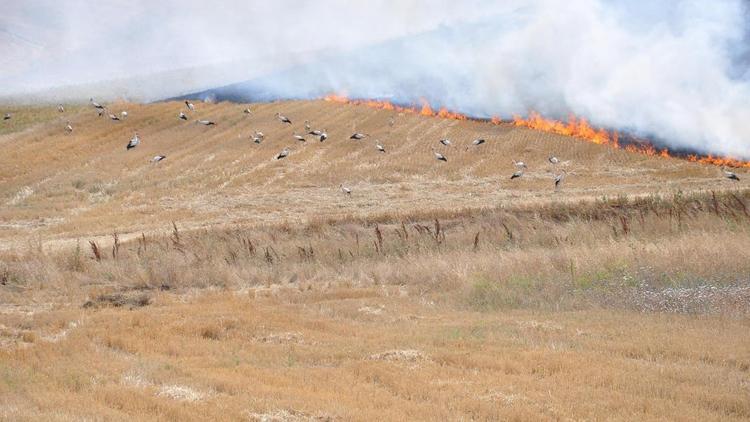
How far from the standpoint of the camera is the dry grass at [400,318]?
8297mm

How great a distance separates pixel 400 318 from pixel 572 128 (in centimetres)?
6042

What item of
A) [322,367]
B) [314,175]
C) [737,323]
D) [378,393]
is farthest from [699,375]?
[314,175]

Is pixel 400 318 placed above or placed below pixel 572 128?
above

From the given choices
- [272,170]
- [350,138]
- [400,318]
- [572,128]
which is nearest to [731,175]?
[572,128]

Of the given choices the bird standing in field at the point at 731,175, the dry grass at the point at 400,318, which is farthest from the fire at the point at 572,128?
the dry grass at the point at 400,318

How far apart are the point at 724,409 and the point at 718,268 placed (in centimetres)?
787

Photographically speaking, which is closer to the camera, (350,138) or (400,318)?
(400,318)

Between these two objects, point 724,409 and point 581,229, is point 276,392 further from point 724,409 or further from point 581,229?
point 581,229

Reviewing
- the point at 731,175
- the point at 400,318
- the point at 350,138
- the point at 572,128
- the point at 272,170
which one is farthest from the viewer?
the point at 572,128

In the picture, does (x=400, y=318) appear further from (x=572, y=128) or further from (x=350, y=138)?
(x=572, y=128)

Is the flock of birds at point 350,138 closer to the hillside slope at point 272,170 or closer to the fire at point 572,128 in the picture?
the hillside slope at point 272,170

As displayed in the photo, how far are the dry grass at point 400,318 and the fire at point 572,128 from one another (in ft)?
110

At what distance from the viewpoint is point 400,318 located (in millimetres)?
13625

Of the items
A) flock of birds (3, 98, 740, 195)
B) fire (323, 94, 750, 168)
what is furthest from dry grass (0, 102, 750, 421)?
fire (323, 94, 750, 168)
